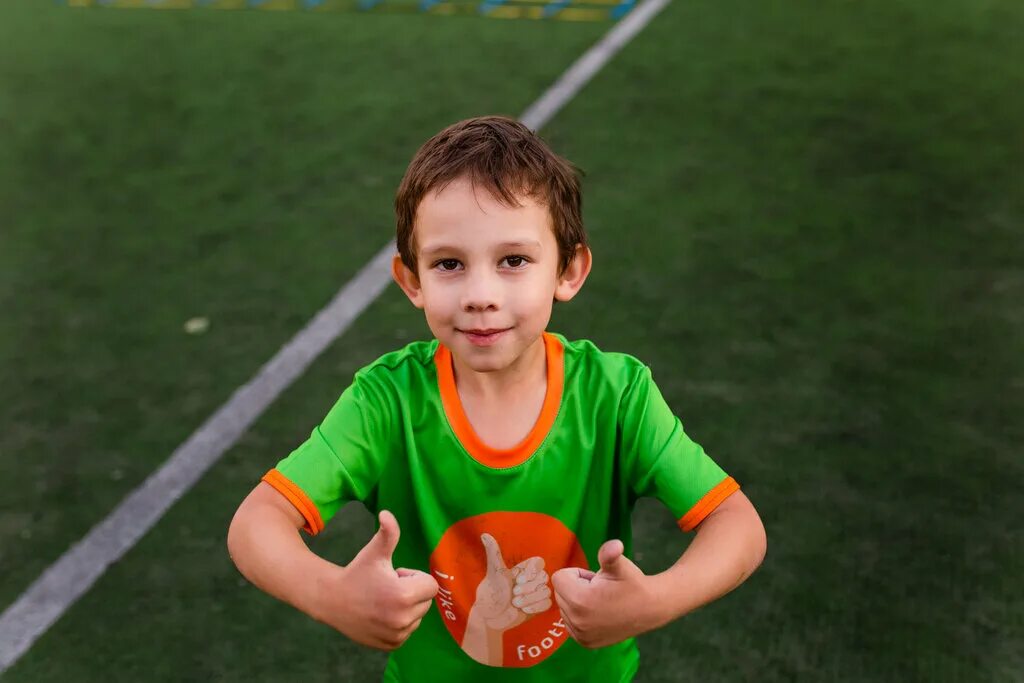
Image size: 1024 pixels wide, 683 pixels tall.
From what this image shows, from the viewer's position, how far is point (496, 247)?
1870mm

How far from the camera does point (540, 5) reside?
317 inches

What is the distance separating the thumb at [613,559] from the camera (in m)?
1.60

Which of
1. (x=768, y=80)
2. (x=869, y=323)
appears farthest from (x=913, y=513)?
(x=768, y=80)

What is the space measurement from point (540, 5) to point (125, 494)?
17.1ft

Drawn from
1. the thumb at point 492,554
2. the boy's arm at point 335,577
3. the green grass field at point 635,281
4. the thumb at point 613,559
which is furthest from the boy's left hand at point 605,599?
the green grass field at point 635,281

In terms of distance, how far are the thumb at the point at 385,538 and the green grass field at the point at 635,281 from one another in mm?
1562

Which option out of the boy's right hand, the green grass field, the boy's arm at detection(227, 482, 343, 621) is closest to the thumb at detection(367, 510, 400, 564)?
the boy's right hand

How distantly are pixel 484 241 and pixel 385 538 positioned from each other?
495 millimetres

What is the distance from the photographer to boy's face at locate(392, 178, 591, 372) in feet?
6.12

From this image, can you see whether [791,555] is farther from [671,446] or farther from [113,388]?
[113,388]

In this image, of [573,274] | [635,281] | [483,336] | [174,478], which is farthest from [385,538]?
[635,281]

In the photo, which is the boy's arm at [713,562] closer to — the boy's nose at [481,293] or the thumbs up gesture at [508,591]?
the thumbs up gesture at [508,591]

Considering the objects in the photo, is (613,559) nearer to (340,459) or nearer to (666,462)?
(666,462)

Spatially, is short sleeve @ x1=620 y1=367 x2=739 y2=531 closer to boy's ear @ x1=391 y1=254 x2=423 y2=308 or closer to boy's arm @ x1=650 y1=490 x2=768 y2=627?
boy's arm @ x1=650 y1=490 x2=768 y2=627
